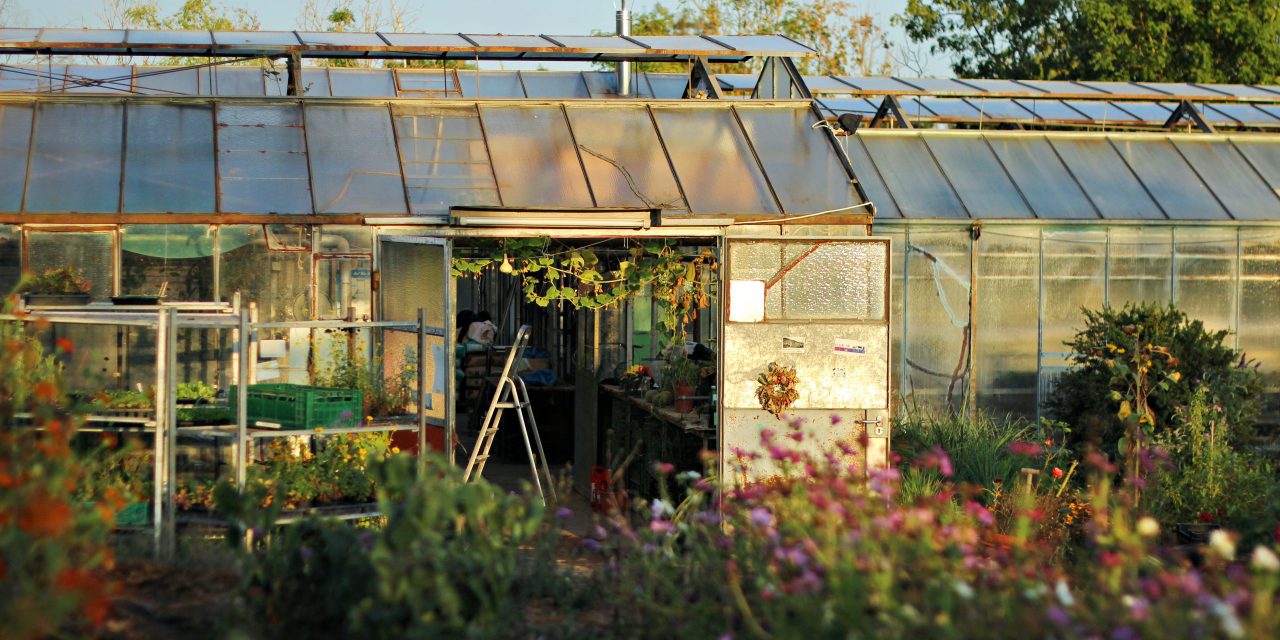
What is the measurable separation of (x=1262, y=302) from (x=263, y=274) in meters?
8.98

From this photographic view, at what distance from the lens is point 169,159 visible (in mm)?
9484

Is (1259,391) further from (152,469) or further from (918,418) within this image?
(152,469)

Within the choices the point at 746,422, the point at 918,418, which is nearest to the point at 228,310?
the point at 746,422

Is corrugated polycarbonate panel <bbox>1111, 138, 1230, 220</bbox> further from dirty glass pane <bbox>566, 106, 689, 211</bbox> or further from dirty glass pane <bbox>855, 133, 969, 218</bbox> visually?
dirty glass pane <bbox>566, 106, 689, 211</bbox>

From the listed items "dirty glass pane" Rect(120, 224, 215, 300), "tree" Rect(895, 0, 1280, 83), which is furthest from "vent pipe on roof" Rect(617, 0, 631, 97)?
"tree" Rect(895, 0, 1280, 83)

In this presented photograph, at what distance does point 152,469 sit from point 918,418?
19.5 ft

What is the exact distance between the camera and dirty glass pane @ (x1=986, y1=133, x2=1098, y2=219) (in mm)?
12164

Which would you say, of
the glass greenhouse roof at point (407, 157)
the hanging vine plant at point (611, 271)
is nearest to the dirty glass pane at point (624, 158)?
the glass greenhouse roof at point (407, 157)

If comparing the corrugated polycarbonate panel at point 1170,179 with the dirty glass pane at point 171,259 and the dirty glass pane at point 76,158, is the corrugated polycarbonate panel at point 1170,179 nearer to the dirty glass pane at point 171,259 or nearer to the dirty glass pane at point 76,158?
the dirty glass pane at point 171,259

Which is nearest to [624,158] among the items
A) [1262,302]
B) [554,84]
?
[554,84]

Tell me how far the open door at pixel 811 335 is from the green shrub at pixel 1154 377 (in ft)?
6.02

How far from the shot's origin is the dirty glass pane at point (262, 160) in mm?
9227

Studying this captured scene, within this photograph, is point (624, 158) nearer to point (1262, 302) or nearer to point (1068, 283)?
point (1068, 283)

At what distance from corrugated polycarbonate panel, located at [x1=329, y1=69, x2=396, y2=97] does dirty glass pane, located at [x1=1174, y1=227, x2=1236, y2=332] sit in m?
8.22
